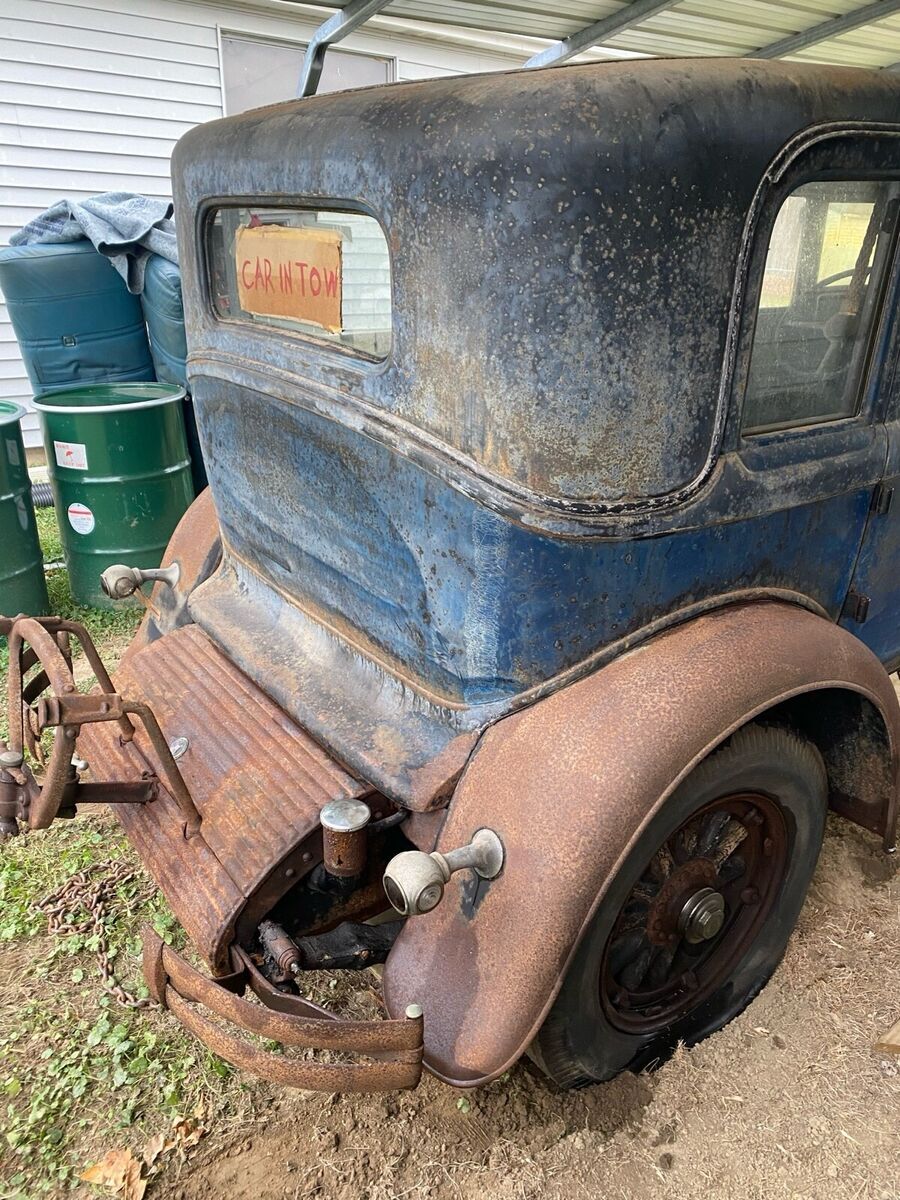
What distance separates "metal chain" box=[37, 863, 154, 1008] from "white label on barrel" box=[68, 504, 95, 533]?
2193 millimetres

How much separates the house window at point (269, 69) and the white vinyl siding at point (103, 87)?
0.07 meters

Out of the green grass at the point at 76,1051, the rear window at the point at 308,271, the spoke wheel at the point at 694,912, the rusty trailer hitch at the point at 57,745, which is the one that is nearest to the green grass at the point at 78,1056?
the green grass at the point at 76,1051

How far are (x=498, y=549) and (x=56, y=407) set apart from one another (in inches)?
134

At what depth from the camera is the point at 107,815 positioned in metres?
3.05

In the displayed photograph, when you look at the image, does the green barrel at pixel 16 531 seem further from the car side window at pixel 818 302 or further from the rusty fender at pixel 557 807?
the car side window at pixel 818 302

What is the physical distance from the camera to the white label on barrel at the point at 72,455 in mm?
4324

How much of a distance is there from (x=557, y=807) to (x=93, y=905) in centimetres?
172

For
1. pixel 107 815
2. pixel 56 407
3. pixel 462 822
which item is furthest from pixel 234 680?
pixel 56 407

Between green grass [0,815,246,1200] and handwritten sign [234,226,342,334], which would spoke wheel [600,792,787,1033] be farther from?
handwritten sign [234,226,342,334]

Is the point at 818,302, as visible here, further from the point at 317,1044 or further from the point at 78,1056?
the point at 78,1056

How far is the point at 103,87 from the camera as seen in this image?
6605mm

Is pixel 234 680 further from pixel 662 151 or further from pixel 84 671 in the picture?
pixel 84 671

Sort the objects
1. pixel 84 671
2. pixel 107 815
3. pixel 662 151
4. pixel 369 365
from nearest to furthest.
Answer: pixel 662 151
pixel 369 365
pixel 107 815
pixel 84 671

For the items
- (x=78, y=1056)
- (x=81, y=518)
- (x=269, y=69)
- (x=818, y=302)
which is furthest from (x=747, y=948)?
(x=269, y=69)
